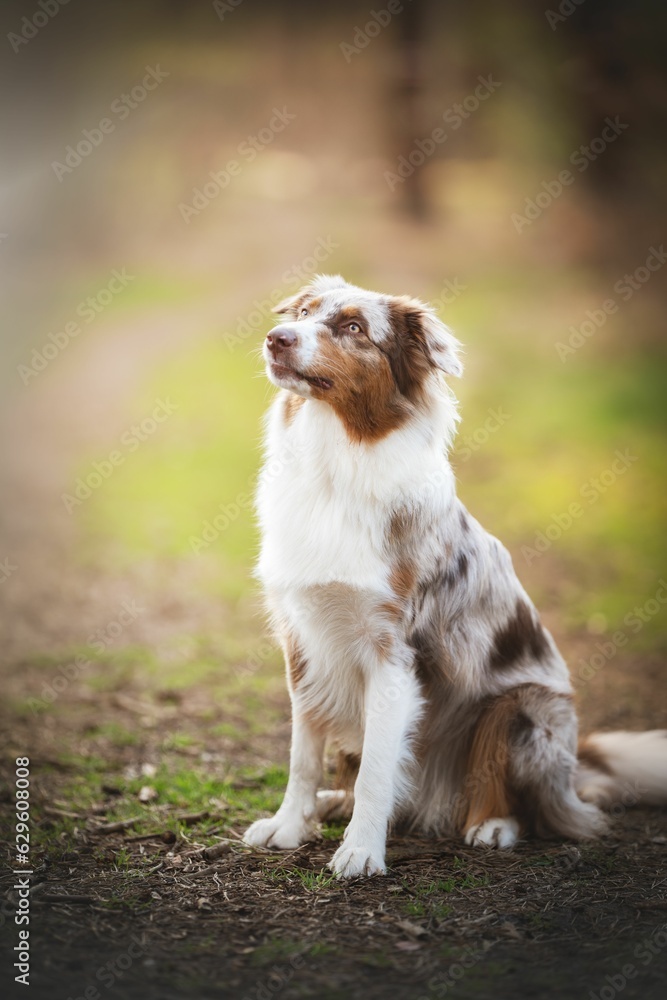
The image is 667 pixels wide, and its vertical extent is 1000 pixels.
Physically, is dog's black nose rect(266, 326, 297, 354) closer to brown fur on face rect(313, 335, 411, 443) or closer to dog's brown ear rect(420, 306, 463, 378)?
brown fur on face rect(313, 335, 411, 443)

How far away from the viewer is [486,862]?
11.2ft

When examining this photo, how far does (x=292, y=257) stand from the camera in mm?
14219

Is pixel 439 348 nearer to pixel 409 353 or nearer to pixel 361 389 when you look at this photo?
pixel 409 353

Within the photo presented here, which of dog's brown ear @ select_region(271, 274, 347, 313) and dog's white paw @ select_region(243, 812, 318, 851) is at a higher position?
dog's brown ear @ select_region(271, 274, 347, 313)

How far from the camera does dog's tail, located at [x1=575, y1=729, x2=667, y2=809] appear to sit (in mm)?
4047

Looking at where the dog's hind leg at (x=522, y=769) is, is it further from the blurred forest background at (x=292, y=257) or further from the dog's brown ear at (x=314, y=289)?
the blurred forest background at (x=292, y=257)

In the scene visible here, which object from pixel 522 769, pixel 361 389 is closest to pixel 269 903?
pixel 522 769

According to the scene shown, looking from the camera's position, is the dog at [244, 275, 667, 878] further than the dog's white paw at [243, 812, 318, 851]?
No

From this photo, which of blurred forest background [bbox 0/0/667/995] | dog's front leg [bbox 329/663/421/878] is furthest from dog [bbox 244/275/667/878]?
blurred forest background [bbox 0/0/667/995]

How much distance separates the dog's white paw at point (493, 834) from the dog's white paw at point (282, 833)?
59 cm

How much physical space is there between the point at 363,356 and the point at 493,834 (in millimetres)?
1804

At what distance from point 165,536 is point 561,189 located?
8798 millimetres

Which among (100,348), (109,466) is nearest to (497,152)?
(100,348)

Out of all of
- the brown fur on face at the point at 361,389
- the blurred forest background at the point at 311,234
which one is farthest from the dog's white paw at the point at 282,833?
the blurred forest background at the point at 311,234
